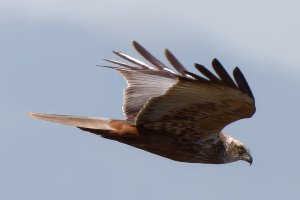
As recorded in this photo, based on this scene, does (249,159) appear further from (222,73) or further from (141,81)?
(222,73)

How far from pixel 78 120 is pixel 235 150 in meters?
2.41

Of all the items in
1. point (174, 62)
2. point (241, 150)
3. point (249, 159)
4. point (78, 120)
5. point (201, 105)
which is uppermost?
point (174, 62)

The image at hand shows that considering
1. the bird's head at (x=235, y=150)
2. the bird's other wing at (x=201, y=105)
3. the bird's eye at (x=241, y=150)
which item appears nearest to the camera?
the bird's other wing at (x=201, y=105)

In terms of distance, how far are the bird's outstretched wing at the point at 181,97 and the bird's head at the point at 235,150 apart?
550 millimetres

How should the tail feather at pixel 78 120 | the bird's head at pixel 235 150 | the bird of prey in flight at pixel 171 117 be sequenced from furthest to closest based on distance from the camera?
the bird's head at pixel 235 150, the tail feather at pixel 78 120, the bird of prey in flight at pixel 171 117

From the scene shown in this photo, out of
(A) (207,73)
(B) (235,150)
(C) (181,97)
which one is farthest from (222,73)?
(B) (235,150)

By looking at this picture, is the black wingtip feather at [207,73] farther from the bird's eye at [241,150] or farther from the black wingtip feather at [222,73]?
the bird's eye at [241,150]

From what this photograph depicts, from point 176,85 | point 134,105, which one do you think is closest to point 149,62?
point 134,105

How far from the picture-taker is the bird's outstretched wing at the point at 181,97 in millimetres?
14938

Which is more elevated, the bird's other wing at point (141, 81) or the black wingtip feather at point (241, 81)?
the black wingtip feather at point (241, 81)

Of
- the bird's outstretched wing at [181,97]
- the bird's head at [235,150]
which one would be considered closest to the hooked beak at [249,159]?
the bird's head at [235,150]

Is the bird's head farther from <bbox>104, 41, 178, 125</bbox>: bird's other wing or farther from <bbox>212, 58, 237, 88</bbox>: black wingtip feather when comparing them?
<bbox>212, 58, 237, 88</bbox>: black wingtip feather

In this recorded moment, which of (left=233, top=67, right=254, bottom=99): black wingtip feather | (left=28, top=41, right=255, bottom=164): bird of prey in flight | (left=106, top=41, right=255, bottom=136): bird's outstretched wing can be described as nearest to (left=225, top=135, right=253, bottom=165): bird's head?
(left=28, top=41, right=255, bottom=164): bird of prey in flight

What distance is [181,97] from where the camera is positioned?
15500 mm
